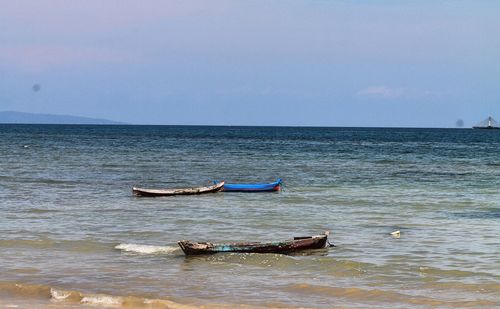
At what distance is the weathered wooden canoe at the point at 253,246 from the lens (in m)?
23.1

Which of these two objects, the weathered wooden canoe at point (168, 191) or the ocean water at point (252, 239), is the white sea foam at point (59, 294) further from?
the weathered wooden canoe at point (168, 191)

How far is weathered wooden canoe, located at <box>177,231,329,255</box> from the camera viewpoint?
75.8ft

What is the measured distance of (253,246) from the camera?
76.9 ft

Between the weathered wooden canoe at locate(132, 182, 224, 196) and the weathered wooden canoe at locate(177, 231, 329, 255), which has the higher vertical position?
the weathered wooden canoe at locate(177, 231, 329, 255)

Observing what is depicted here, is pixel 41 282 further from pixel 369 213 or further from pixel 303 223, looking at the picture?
pixel 369 213

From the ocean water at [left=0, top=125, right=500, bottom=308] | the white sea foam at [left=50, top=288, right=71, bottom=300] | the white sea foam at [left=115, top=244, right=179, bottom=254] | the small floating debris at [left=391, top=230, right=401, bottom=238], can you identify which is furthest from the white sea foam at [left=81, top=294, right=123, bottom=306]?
the small floating debris at [left=391, top=230, right=401, bottom=238]

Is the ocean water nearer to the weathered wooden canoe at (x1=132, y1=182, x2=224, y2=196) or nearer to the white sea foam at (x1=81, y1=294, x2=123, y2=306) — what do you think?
the white sea foam at (x1=81, y1=294, x2=123, y2=306)

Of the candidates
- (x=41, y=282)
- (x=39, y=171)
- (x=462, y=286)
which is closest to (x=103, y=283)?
(x=41, y=282)

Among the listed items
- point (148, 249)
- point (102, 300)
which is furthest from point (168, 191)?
point (102, 300)

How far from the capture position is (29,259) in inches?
888

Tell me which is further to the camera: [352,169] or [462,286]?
[352,169]

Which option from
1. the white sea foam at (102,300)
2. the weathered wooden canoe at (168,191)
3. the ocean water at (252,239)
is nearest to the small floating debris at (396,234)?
the ocean water at (252,239)

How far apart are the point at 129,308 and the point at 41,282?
3.58 meters

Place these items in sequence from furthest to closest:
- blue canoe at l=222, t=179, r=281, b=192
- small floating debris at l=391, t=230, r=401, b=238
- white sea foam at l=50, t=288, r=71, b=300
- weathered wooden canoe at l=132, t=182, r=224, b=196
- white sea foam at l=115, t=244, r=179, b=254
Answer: blue canoe at l=222, t=179, r=281, b=192
weathered wooden canoe at l=132, t=182, r=224, b=196
small floating debris at l=391, t=230, r=401, b=238
white sea foam at l=115, t=244, r=179, b=254
white sea foam at l=50, t=288, r=71, b=300
